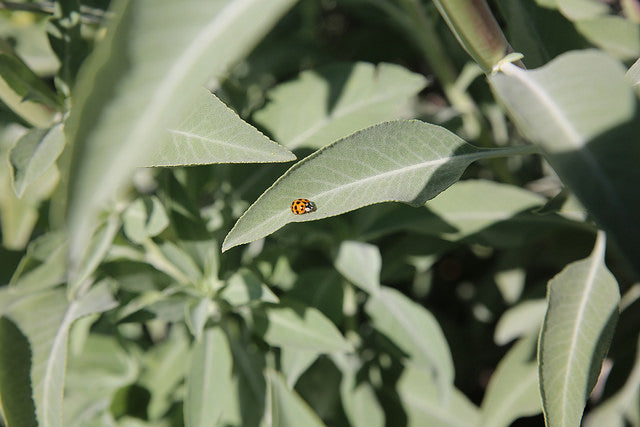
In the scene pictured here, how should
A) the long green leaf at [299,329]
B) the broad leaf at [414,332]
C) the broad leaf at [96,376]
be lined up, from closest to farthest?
1. the long green leaf at [299,329]
2. the broad leaf at [414,332]
3. the broad leaf at [96,376]

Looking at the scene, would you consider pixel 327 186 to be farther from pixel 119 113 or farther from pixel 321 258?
pixel 321 258

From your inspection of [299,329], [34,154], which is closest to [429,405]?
[299,329]

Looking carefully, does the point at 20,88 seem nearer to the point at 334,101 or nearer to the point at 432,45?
the point at 334,101

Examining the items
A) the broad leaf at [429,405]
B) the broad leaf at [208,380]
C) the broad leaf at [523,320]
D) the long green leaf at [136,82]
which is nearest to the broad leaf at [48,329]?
the broad leaf at [208,380]

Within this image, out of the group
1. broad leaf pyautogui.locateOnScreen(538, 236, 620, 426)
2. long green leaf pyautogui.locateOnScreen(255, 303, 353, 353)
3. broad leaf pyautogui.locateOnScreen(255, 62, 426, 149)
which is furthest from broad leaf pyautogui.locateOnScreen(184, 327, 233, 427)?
broad leaf pyautogui.locateOnScreen(538, 236, 620, 426)

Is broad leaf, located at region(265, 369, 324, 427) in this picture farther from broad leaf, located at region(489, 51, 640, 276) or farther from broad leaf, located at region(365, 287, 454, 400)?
broad leaf, located at region(489, 51, 640, 276)

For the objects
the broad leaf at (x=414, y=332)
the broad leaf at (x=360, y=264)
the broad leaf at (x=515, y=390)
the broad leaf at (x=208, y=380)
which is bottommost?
the broad leaf at (x=515, y=390)

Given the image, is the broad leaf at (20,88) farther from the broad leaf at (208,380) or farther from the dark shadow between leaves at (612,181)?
the dark shadow between leaves at (612,181)
